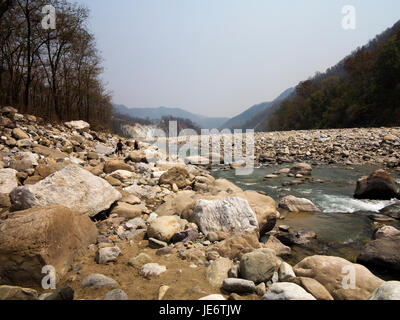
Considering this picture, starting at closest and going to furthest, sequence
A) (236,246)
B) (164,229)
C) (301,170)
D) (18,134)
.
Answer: (236,246)
(164,229)
(18,134)
(301,170)

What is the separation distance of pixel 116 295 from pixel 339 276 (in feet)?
9.32

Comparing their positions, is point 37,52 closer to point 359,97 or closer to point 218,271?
point 218,271

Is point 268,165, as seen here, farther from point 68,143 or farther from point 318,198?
point 68,143

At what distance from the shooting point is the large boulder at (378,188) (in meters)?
7.68

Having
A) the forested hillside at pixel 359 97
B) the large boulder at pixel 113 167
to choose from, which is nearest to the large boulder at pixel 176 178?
the large boulder at pixel 113 167

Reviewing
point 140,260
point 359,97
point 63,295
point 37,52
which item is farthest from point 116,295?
point 359,97

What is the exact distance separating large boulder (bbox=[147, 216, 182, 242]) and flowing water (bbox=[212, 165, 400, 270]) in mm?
2310

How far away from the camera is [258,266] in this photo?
3.05 metres

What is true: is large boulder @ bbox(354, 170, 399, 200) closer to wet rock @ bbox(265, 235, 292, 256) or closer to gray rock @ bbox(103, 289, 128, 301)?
wet rock @ bbox(265, 235, 292, 256)

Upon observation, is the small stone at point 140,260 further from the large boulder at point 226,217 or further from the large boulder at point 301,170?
the large boulder at point 301,170

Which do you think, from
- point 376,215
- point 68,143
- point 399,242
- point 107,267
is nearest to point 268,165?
point 376,215

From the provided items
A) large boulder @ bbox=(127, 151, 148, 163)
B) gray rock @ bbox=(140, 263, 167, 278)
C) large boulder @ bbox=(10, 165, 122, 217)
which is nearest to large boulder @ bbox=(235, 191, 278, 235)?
gray rock @ bbox=(140, 263, 167, 278)

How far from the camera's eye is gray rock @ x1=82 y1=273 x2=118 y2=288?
2.78 m
